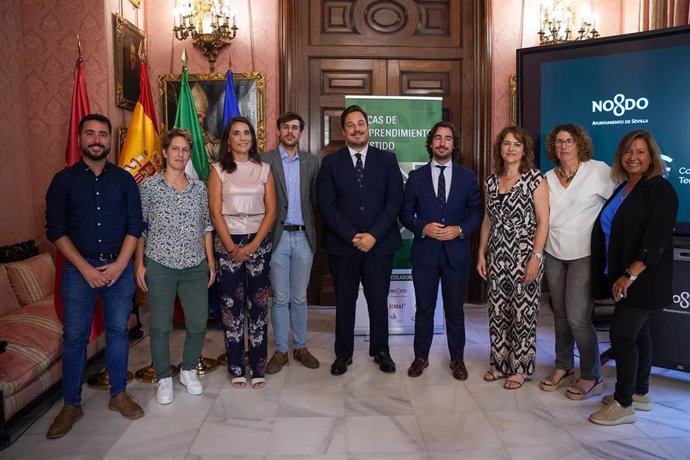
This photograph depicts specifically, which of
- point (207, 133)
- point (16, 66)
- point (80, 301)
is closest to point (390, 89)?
point (207, 133)

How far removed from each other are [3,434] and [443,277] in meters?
2.44

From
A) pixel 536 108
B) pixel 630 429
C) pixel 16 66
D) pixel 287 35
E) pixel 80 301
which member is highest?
pixel 287 35

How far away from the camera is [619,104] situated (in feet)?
11.7

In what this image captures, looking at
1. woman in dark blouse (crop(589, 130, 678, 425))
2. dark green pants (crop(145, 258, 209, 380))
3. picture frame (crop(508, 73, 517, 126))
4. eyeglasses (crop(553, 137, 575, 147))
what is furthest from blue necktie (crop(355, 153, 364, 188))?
picture frame (crop(508, 73, 517, 126))

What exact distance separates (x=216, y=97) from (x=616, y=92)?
10.7 feet

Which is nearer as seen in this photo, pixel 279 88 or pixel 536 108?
pixel 536 108

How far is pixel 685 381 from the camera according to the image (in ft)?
11.2

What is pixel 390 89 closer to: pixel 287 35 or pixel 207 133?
pixel 287 35

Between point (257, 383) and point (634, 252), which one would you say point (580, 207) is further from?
point (257, 383)

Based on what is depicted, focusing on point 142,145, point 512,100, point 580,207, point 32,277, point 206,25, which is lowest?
point 32,277

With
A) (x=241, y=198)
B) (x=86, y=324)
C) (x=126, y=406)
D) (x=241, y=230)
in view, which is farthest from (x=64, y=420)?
(x=241, y=198)

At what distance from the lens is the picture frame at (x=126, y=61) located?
449 centimetres

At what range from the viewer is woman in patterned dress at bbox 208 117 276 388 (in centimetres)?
322

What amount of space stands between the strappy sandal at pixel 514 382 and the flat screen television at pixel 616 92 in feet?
4.32
